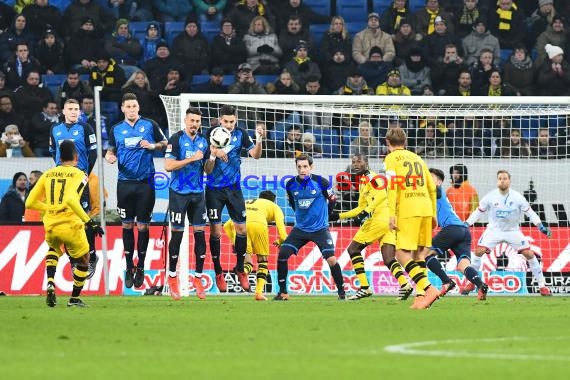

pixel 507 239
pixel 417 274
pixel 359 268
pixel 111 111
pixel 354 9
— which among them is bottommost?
pixel 359 268

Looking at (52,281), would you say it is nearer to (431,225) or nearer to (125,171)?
(125,171)

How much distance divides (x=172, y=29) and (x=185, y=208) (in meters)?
10.7

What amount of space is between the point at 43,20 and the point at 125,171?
9.82m

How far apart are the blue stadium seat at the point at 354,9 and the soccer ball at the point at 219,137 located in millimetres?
11806

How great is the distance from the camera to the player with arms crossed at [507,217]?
20.3 meters

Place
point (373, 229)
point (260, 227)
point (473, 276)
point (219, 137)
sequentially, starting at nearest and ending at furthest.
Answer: point (219, 137)
point (473, 276)
point (373, 229)
point (260, 227)

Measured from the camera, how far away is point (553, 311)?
14391mm

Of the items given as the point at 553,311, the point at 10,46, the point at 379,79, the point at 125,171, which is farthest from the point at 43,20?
the point at 553,311

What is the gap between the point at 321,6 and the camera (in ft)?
91.6

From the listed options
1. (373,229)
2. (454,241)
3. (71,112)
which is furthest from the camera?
(454,241)

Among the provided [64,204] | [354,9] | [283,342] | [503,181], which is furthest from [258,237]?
[354,9]

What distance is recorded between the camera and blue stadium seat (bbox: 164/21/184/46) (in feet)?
87.7

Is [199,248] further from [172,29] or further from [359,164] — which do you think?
[172,29]

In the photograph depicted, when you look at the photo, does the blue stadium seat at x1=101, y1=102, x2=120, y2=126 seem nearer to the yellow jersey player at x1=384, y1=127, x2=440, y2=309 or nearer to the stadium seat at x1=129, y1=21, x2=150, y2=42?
the stadium seat at x1=129, y1=21, x2=150, y2=42
